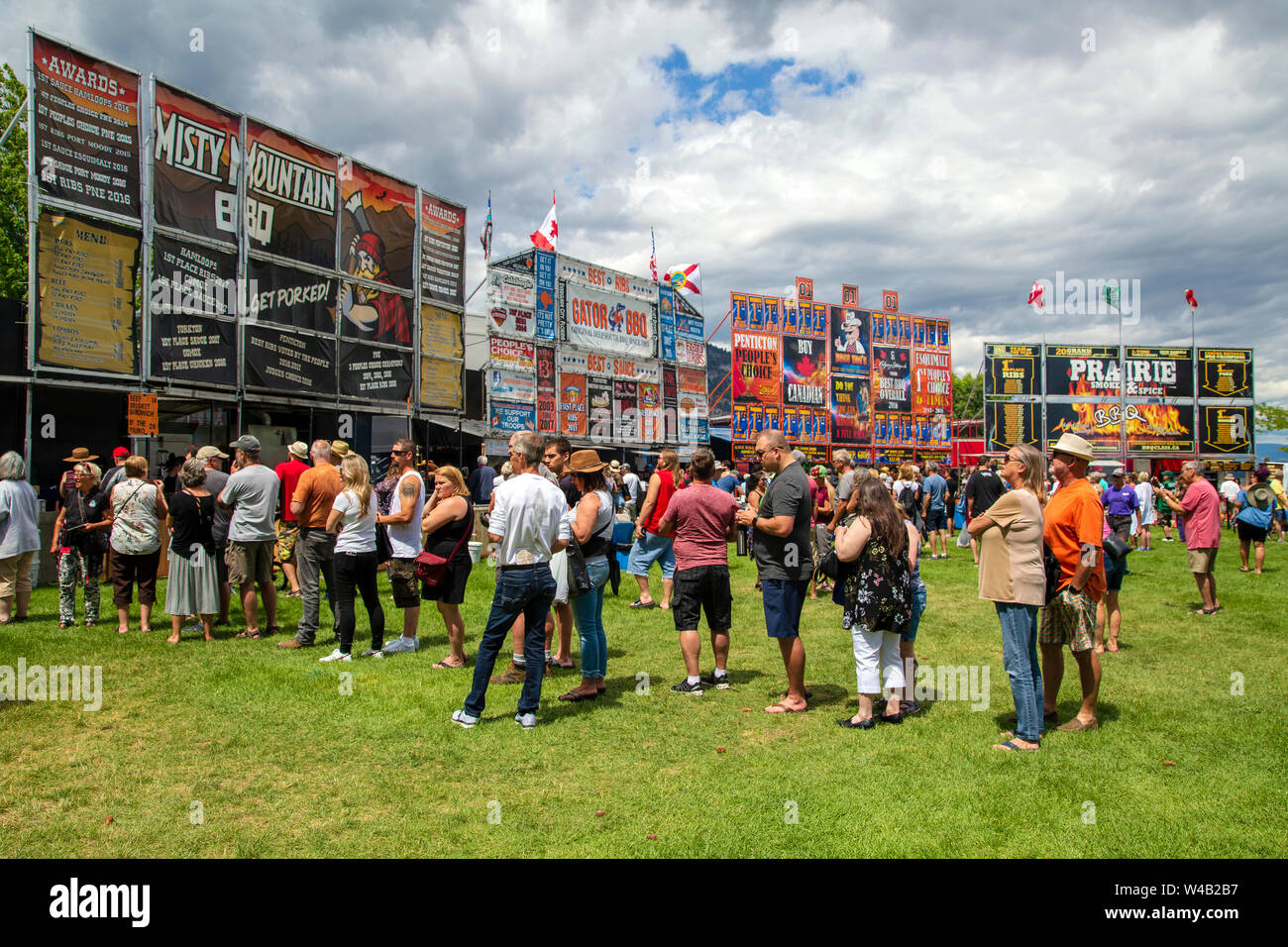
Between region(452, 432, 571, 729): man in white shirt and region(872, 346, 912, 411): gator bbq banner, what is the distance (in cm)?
3444

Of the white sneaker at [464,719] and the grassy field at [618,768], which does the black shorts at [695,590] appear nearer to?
the grassy field at [618,768]

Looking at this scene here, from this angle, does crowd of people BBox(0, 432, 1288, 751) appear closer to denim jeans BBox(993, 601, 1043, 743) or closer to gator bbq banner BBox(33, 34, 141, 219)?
denim jeans BBox(993, 601, 1043, 743)

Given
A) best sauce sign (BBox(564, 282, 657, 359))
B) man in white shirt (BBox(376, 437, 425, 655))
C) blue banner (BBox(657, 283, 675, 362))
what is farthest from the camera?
blue banner (BBox(657, 283, 675, 362))

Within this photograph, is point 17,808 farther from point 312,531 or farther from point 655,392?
point 655,392

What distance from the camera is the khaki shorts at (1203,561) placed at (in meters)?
10.1

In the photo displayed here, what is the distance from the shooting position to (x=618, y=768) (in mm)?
4887

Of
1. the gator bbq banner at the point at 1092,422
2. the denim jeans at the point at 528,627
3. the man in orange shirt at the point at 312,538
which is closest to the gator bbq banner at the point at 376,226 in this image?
the man in orange shirt at the point at 312,538

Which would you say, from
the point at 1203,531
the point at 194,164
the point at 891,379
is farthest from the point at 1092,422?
the point at 194,164

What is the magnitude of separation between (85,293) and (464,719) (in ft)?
37.1

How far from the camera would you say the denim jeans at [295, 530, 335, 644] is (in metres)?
8.09

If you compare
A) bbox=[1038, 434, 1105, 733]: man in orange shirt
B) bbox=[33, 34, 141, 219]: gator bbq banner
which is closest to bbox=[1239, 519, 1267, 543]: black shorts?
bbox=[1038, 434, 1105, 733]: man in orange shirt

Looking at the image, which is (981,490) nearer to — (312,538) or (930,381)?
(312,538)

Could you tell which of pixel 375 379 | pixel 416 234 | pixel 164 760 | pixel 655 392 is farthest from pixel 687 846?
pixel 655 392

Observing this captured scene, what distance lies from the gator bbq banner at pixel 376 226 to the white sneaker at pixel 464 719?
14668mm
